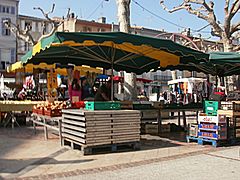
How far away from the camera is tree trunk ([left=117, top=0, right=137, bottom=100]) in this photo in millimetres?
13867

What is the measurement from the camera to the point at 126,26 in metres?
13.8

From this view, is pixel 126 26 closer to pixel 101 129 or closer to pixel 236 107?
pixel 236 107

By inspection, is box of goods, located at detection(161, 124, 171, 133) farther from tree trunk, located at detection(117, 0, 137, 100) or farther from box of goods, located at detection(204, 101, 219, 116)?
tree trunk, located at detection(117, 0, 137, 100)

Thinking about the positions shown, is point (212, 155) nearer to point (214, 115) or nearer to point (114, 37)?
point (214, 115)

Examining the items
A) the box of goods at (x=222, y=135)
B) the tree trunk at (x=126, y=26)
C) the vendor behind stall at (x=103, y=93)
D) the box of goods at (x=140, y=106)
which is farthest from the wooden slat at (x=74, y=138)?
the tree trunk at (x=126, y=26)

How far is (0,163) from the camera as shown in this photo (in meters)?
6.63

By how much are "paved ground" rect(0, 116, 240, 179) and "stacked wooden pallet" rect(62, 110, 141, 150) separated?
315 millimetres

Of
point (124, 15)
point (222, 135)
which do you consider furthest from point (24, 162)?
point (124, 15)

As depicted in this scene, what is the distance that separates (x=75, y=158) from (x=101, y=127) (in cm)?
86

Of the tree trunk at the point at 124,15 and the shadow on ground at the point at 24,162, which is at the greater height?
the tree trunk at the point at 124,15

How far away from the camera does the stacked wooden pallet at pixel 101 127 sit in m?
7.13

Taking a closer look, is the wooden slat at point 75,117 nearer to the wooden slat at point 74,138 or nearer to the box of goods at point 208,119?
the wooden slat at point 74,138

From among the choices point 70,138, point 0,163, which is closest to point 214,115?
point 70,138

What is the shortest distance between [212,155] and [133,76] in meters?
7.31
